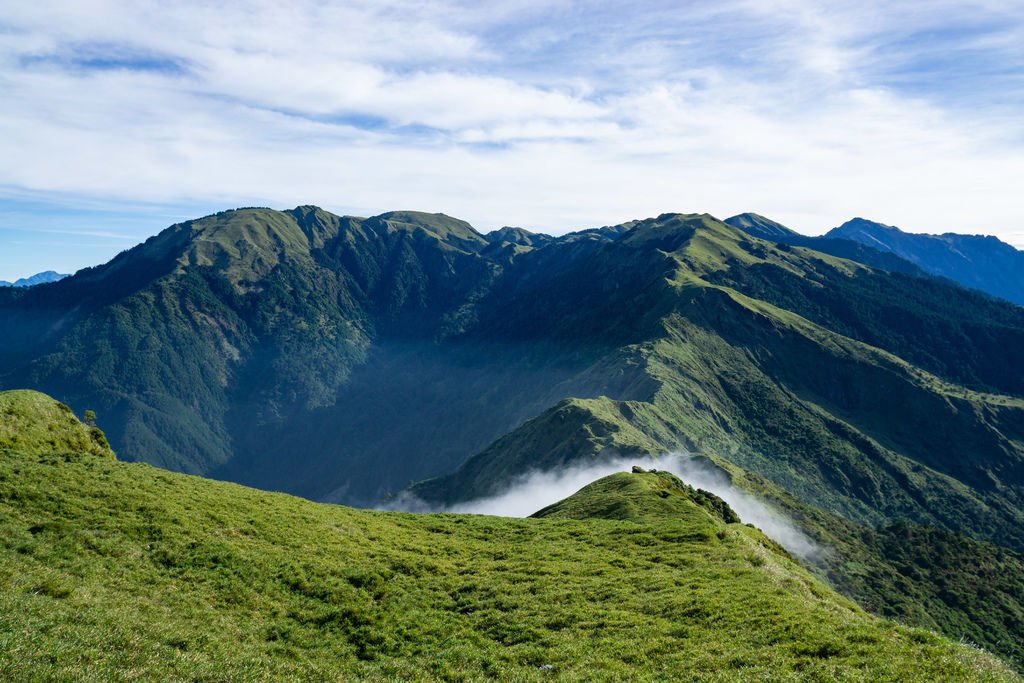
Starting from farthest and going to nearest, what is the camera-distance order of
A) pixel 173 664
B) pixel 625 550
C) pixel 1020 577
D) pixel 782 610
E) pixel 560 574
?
1. pixel 1020 577
2. pixel 625 550
3. pixel 560 574
4. pixel 782 610
5. pixel 173 664

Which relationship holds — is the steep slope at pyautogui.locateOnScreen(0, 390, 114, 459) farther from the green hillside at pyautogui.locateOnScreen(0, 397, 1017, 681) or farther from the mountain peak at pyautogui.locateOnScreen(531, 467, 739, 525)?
the mountain peak at pyautogui.locateOnScreen(531, 467, 739, 525)

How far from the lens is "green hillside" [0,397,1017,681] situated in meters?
23.8

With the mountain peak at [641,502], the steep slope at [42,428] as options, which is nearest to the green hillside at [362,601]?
the steep slope at [42,428]

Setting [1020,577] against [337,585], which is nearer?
[337,585]

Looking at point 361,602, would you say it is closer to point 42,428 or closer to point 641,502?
point 42,428

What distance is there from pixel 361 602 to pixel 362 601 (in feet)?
0.42

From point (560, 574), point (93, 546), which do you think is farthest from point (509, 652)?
point (93, 546)

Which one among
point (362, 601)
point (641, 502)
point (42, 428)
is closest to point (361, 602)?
point (362, 601)

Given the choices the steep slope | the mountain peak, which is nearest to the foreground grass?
the steep slope

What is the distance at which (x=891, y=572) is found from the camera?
4547 inches

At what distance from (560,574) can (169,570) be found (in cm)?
2338

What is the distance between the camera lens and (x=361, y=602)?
33625 millimetres

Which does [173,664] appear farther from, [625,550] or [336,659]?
[625,550]

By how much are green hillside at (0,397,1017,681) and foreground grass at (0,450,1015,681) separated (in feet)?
0.39
